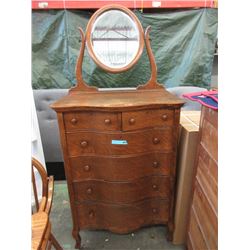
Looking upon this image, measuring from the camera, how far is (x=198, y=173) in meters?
1.07

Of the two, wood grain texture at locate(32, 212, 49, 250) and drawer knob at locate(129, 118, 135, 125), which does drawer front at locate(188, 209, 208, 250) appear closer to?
drawer knob at locate(129, 118, 135, 125)

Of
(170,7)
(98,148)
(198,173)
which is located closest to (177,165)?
(198,173)

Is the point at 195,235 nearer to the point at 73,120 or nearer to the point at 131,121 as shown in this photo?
the point at 131,121

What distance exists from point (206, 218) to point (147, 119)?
579 millimetres

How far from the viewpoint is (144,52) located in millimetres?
1816

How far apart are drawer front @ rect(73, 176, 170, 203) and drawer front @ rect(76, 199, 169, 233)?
0.16 feet

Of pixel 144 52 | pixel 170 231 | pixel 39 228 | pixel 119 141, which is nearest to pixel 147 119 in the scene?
pixel 119 141

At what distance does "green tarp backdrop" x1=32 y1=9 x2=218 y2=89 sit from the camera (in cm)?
176

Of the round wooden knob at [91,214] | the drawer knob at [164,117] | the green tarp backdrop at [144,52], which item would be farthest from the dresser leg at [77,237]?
the green tarp backdrop at [144,52]

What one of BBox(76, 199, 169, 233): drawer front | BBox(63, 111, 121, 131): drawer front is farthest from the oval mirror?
BBox(76, 199, 169, 233): drawer front

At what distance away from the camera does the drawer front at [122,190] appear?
3.97 ft

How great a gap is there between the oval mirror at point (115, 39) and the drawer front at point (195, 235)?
106cm
